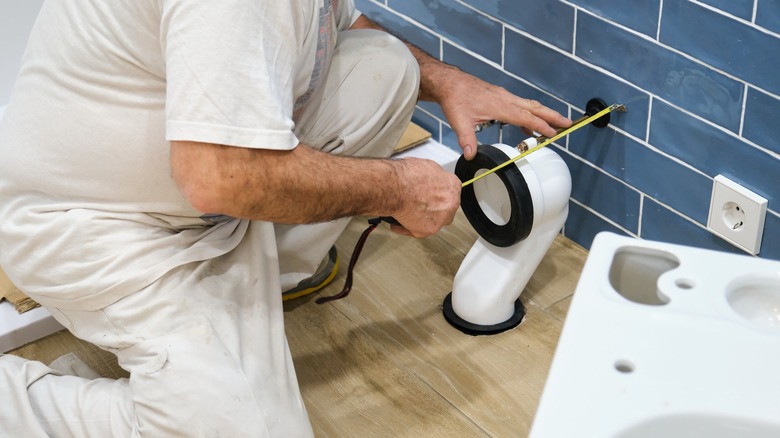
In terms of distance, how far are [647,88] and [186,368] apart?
0.87m

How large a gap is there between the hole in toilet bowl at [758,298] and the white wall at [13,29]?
76.5 inches

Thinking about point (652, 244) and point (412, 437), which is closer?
point (652, 244)

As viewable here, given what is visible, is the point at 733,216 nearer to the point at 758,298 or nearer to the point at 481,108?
the point at 481,108

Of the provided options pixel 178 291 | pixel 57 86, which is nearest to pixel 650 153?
pixel 178 291

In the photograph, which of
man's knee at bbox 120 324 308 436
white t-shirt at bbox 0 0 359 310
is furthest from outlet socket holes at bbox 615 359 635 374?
man's knee at bbox 120 324 308 436

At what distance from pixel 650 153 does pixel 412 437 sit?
0.63m

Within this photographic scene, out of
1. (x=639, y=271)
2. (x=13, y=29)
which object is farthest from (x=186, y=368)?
(x=13, y=29)

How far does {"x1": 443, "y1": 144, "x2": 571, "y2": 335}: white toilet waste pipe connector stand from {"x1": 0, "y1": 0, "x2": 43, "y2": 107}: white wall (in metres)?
1.29

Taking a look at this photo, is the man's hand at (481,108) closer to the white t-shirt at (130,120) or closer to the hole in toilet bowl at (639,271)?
the white t-shirt at (130,120)

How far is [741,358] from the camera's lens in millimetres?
873

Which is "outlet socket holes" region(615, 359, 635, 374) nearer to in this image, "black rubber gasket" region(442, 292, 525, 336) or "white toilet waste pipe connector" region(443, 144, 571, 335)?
"white toilet waste pipe connector" region(443, 144, 571, 335)

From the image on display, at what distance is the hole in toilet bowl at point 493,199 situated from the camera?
1.65 metres

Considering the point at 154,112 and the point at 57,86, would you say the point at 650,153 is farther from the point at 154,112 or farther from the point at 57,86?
the point at 57,86

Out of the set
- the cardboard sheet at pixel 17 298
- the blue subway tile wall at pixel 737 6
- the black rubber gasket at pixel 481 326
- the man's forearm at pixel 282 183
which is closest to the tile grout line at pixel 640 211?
the black rubber gasket at pixel 481 326
